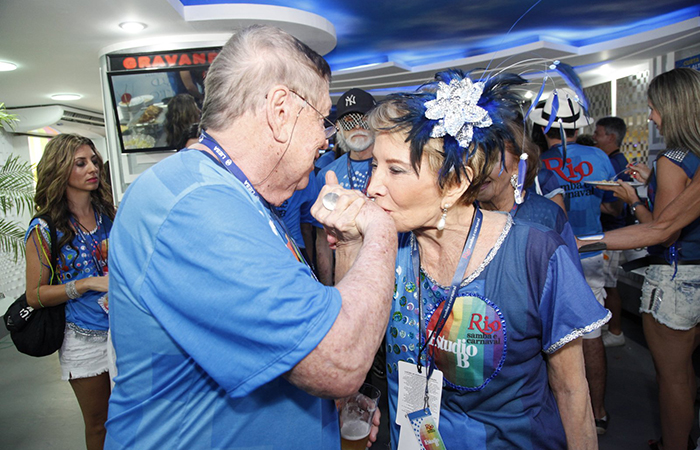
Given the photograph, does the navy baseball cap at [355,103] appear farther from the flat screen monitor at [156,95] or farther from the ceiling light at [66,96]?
the ceiling light at [66,96]

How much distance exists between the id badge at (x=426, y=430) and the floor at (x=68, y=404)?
1964mm

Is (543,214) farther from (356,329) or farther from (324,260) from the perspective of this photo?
(324,260)

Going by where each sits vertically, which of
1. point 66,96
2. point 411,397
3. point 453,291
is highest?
point 66,96

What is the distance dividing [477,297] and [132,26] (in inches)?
162

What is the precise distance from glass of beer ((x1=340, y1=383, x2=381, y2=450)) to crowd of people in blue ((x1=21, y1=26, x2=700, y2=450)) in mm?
64

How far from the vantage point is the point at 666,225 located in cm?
243

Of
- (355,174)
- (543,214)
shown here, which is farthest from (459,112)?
(355,174)

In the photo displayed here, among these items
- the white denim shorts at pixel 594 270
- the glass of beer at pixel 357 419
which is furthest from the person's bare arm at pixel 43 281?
the white denim shorts at pixel 594 270

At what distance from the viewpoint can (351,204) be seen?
45.6 inches

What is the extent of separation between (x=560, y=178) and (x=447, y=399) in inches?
113

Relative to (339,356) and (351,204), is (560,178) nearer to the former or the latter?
(351,204)

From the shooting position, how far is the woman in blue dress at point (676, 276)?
2459 millimetres

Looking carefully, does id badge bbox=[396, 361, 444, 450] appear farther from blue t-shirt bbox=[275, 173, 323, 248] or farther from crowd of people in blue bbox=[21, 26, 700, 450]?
blue t-shirt bbox=[275, 173, 323, 248]

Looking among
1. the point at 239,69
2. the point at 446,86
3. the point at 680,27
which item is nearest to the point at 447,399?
the point at 446,86
